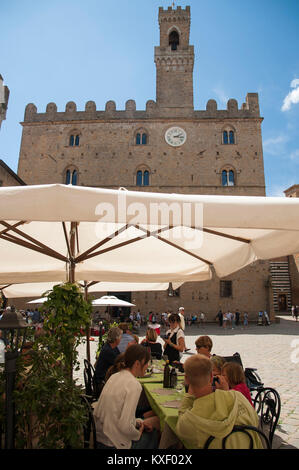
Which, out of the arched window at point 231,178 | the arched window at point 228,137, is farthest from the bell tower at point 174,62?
the arched window at point 231,178

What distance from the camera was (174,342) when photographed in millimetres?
5133

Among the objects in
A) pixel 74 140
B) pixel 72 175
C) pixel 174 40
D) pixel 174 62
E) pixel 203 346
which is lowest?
pixel 203 346

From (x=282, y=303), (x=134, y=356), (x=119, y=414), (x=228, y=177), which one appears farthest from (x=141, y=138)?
(x=119, y=414)

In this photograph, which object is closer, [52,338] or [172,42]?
[52,338]

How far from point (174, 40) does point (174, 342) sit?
26820 millimetres

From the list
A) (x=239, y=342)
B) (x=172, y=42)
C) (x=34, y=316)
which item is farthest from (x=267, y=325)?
(x=172, y=42)

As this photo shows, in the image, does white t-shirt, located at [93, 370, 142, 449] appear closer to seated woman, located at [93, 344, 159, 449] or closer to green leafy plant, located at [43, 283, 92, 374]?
seated woman, located at [93, 344, 159, 449]

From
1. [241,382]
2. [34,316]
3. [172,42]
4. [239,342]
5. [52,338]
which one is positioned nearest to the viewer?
[52,338]

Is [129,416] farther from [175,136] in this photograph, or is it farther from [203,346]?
[175,136]

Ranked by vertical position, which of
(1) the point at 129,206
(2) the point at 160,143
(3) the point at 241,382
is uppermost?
(2) the point at 160,143

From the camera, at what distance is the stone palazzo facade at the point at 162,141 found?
901 inches

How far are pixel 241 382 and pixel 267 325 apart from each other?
19.1 meters

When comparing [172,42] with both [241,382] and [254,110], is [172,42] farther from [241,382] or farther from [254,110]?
[241,382]
